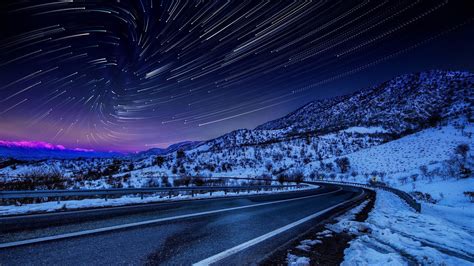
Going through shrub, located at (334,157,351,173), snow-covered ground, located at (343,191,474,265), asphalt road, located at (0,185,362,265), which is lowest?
snow-covered ground, located at (343,191,474,265)

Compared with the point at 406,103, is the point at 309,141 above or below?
below

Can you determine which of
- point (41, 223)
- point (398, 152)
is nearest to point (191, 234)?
point (41, 223)

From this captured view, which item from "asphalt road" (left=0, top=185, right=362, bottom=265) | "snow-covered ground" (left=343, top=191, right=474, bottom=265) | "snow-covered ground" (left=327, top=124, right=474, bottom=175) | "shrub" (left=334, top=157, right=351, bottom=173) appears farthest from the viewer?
"shrub" (left=334, top=157, right=351, bottom=173)

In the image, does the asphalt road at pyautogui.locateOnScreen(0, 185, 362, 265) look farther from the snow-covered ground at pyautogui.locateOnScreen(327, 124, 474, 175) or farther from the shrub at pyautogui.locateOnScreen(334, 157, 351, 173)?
the shrub at pyautogui.locateOnScreen(334, 157, 351, 173)

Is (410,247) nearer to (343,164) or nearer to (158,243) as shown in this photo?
(158,243)

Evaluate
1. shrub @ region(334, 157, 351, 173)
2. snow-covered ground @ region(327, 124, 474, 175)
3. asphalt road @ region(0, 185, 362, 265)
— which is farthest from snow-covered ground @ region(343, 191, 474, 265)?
shrub @ region(334, 157, 351, 173)

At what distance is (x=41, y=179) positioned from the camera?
1644cm

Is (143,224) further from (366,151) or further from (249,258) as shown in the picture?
(366,151)

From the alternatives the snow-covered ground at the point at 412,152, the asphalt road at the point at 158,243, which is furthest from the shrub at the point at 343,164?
the asphalt road at the point at 158,243

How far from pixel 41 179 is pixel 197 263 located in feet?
59.1

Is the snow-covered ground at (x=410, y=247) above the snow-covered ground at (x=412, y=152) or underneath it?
underneath

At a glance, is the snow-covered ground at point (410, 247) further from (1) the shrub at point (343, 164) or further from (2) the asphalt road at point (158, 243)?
(1) the shrub at point (343, 164)

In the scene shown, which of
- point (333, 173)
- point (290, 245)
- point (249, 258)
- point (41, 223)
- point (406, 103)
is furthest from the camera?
point (406, 103)

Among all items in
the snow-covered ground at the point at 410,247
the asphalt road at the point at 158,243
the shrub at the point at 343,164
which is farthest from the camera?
the shrub at the point at 343,164
